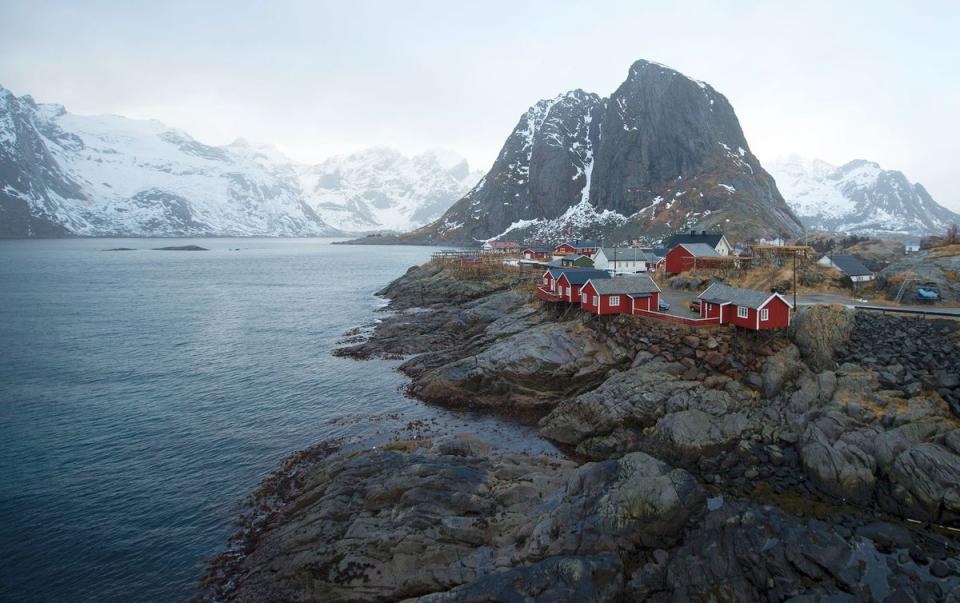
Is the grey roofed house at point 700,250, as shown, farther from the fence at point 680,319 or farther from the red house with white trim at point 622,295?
the fence at point 680,319

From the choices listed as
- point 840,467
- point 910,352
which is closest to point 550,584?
point 840,467

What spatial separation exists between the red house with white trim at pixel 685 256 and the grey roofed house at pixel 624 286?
2718 centimetres

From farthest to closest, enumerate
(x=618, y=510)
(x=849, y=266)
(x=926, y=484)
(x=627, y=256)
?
1. (x=627, y=256)
2. (x=849, y=266)
3. (x=926, y=484)
4. (x=618, y=510)

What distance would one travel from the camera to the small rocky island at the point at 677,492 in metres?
18.6

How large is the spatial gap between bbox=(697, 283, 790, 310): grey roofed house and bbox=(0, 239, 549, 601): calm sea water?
18.3 meters

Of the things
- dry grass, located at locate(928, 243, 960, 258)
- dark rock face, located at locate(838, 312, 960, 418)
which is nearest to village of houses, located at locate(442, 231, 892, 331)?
dark rock face, located at locate(838, 312, 960, 418)

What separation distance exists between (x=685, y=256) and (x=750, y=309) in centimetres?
3395

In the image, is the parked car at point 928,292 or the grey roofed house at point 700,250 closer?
the parked car at point 928,292

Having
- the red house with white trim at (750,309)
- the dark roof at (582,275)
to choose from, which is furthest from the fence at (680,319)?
the dark roof at (582,275)

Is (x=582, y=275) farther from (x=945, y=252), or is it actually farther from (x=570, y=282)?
(x=945, y=252)

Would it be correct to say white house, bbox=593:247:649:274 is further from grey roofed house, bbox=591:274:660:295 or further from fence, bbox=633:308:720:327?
fence, bbox=633:308:720:327

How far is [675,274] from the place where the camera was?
69.4m

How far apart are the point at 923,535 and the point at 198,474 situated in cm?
3601

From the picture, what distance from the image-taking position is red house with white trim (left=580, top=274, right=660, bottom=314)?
4312 cm
